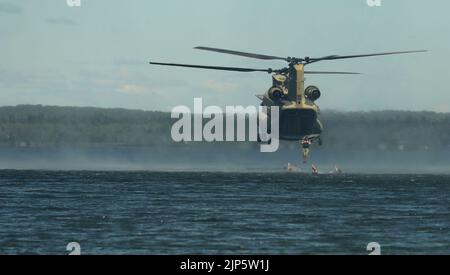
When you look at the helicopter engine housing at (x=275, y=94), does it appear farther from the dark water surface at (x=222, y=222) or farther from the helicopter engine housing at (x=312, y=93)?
the dark water surface at (x=222, y=222)

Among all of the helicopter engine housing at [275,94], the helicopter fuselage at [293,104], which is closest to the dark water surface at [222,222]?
the helicopter engine housing at [275,94]

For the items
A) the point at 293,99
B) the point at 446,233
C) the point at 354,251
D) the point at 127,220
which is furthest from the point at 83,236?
the point at 293,99

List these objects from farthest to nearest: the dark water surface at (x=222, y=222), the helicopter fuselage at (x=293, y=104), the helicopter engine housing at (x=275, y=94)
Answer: the helicopter fuselage at (x=293, y=104), the helicopter engine housing at (x=275, y=94), the dark water surface at (x=222, y=222)

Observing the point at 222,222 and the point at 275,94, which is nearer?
the point at 222,222

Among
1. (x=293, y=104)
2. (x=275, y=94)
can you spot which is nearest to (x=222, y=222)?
(x=275, y=94)

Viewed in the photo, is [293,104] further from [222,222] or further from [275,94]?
[222,222]

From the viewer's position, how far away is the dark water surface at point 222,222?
69188mm

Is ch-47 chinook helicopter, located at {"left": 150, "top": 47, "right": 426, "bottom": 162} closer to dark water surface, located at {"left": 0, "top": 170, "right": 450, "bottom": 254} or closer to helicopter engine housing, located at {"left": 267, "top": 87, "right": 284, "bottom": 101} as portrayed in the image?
helicopter engine housing, located at {"left": 267, "top": 87, "right": 284, "bottom": 101}

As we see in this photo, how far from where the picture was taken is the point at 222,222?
283 feet

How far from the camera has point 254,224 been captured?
277 ft

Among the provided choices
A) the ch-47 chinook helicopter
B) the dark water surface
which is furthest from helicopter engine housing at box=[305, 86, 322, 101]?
the dark water surface

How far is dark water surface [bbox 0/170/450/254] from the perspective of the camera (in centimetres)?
6919

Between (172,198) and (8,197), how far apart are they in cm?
2161
